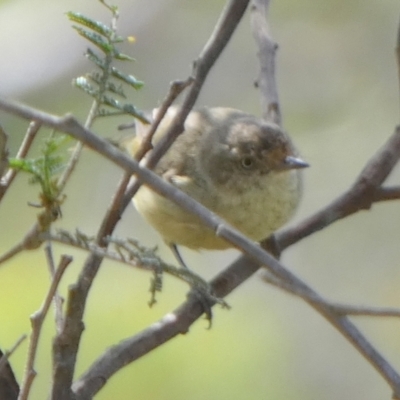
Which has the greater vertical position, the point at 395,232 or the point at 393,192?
the point at 395,232

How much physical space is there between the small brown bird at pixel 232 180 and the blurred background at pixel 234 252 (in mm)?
1745

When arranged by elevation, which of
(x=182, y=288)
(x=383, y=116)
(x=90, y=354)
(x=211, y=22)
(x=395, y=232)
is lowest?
(x=90, y=354)

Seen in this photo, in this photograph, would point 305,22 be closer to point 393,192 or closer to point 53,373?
point 393,192

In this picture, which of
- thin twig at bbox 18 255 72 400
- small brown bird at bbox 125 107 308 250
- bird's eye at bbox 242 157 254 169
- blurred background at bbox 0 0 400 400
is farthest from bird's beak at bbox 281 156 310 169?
blurred background at bbox 0 0 400 400

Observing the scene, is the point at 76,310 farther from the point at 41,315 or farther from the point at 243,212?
the point at 243,212

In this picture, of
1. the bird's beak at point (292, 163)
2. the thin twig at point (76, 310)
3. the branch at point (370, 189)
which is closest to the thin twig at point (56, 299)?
the thin twig at point (76, 310)

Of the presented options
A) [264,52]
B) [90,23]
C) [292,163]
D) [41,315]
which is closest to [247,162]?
[292,163]

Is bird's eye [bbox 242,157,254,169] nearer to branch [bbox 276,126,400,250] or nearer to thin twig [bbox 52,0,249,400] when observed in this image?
branch [bbox 276,126,400,250]

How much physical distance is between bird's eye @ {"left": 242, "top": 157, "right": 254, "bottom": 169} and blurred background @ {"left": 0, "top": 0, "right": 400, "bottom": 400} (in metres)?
1.87

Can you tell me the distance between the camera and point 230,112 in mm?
3154

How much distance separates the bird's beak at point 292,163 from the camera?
2658 millimetres

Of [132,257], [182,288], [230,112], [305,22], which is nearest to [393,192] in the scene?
[132,257]

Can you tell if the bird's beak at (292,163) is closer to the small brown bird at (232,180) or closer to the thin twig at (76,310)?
the small brown bird at (232,180)

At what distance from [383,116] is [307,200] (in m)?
0.93
